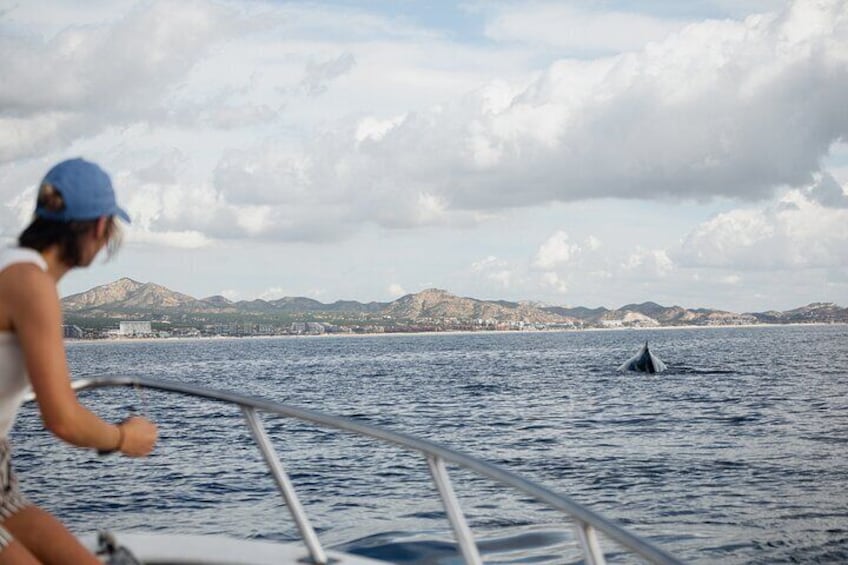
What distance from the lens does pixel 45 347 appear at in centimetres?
269

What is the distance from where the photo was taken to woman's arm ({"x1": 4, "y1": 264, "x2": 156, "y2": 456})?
2.67 metres

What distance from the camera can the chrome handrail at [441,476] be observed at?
2.83 metres

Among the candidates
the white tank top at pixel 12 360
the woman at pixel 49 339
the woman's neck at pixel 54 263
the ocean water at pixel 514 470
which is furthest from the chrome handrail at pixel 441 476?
the ocean water at pixel 514 470

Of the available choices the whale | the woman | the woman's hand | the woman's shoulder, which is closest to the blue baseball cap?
the woman

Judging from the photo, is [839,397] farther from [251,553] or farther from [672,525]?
[251,553]

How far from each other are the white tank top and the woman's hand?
327 mm

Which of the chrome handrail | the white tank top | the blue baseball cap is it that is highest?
the blue baseball cap

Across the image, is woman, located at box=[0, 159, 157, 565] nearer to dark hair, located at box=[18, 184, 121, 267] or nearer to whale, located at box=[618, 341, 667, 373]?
dark hair, located at box=[18, 184, 121, 267]

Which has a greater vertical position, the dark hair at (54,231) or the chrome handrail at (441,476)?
the dark hair at (54,231)

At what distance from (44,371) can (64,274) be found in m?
0.41

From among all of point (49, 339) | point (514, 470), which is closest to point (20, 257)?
point (49, 339)

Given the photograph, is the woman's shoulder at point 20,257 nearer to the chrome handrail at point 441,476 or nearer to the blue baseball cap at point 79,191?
the blue baseball cap at point 79,191

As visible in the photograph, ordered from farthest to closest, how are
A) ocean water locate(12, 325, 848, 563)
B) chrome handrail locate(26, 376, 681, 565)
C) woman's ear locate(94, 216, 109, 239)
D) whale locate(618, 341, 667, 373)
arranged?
1. whale locate(618, 341, 667, 373)
2. ocean water locate(12, 325, 848, 563)
3. woman's ear locate(94, 216, 109, 239)
4. chrome handrail locate(26, 376, 681, 565)

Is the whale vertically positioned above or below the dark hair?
below
